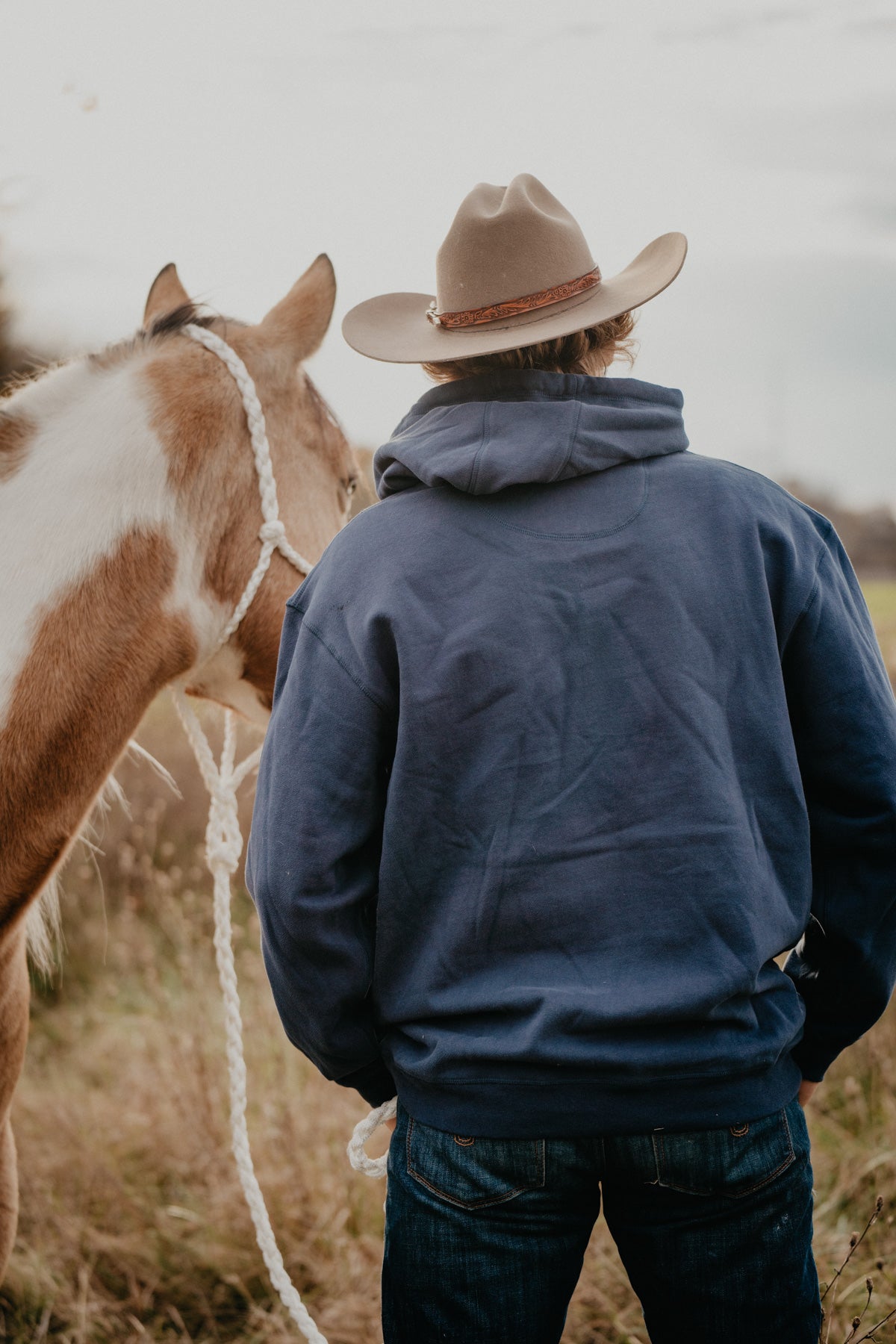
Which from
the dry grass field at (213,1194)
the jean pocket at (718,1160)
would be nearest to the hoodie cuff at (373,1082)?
the jean pocket at (718,1160)

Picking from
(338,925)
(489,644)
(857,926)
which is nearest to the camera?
(489,644)

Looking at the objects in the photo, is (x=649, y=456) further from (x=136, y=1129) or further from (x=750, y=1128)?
(x=136, y=1129)

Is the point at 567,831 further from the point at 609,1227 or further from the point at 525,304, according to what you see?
the point at 525,304

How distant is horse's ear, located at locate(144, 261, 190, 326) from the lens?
7.70 feet

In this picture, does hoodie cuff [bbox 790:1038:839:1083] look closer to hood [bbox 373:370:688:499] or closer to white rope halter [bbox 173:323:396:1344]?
white rope halter [bbox 173:323:396:1344]

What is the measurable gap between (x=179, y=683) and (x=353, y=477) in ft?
1.97

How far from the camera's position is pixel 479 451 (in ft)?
4.38

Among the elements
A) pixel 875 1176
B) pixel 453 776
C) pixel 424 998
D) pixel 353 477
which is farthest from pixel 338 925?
pixel 875 1176

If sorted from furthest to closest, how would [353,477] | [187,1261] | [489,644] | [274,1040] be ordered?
[274,1040] → [187,1261] → [353,477] → [489,644]

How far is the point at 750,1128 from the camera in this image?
53.9 inches

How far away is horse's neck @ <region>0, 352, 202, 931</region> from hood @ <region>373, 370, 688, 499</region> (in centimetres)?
55

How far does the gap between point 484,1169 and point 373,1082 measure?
288 mm

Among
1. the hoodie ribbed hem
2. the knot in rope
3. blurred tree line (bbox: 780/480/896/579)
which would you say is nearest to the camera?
the hoodie ribbed hem

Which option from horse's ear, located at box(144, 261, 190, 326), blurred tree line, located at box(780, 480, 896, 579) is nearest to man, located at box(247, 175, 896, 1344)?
horse's ear, located at box(144, 261, 190, 326)
